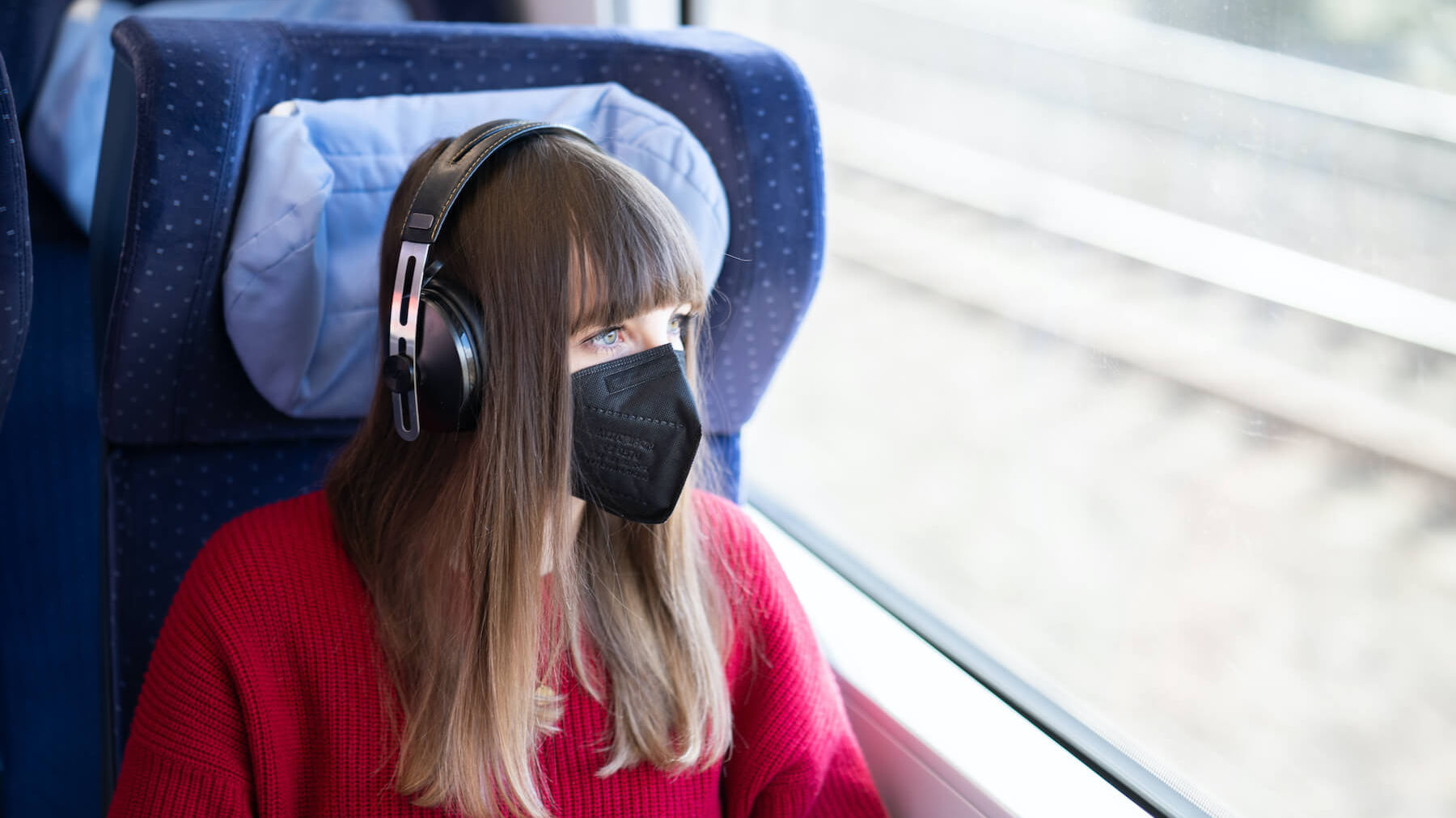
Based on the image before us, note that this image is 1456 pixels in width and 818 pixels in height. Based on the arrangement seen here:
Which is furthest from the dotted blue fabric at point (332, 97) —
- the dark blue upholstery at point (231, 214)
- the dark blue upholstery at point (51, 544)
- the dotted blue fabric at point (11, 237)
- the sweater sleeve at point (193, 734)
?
the dark blue upholstery at point (51, 544)

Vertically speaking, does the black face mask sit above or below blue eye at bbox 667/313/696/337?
below

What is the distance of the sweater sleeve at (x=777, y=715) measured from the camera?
1.17 meters

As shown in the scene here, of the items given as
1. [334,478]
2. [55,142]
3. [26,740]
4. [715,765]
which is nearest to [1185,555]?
[715,765]

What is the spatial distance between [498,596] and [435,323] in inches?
10.0

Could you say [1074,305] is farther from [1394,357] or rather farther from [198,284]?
[198,284]

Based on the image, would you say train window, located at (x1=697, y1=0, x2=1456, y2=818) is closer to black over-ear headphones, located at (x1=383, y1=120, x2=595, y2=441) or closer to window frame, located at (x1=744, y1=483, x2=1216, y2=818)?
window frame, located at (x1=744, y1=483, x2=1216, y2=818)

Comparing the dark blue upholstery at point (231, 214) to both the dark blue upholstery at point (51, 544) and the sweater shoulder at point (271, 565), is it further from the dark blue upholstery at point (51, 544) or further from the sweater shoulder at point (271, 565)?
the dark blue upholstery at point (51, 544)

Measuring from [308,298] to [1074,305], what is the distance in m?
0.88

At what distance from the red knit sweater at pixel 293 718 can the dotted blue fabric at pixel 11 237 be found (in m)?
0.24

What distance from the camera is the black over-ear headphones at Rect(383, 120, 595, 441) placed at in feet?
2.96

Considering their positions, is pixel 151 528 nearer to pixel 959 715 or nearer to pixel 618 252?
Answer: pixel 618 252

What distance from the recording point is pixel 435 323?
3.02ft

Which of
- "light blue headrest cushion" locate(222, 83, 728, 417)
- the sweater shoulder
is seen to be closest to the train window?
"light blue headrest cushion" locate(222, 83, 728, 417)

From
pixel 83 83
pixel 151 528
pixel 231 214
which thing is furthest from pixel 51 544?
pixel 231 214
